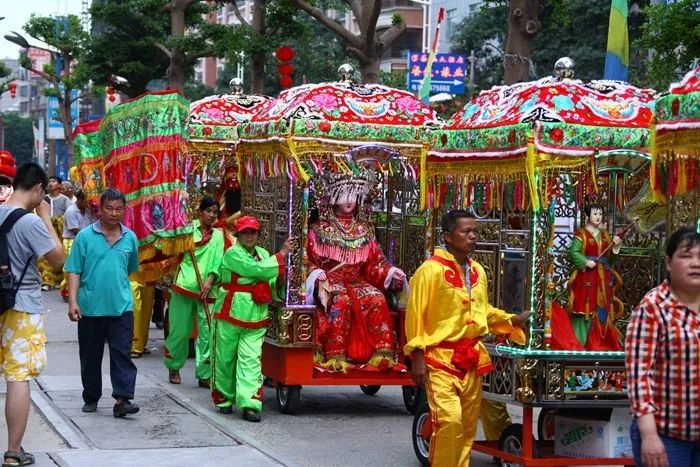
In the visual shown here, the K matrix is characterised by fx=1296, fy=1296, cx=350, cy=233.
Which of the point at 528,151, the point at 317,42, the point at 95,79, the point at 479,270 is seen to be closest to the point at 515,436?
the point at 479,270

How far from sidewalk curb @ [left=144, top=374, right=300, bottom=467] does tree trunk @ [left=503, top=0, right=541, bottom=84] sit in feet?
16.0

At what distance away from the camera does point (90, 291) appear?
379 inches

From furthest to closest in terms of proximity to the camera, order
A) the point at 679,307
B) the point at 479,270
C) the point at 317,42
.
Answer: the point at 317,42 < the point at 479,270 < the point at 679,307

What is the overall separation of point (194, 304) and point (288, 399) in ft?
6.16

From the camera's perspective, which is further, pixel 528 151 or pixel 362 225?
pixel 362 225

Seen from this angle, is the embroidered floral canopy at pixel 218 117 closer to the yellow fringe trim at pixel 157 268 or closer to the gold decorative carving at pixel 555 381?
the yellow fringe trim at pixel 157 268

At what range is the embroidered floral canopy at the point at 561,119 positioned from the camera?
26.0 feet

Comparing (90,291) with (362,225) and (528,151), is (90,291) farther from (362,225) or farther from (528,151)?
(528,151)

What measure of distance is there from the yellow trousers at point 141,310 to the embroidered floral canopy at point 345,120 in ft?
11.6

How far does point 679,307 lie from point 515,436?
318 cm

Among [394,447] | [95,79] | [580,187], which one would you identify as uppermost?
[95,79]

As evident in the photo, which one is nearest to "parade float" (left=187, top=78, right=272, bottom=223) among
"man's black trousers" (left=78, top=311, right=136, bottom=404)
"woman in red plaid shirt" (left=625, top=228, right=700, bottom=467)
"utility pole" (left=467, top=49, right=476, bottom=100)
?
"man's black trousers" (left=78, top=311, right=136, bottom=404)

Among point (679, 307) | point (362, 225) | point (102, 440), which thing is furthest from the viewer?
point (362, 225)

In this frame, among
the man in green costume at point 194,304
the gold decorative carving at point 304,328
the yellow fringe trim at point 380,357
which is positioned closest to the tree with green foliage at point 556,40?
the man in green costume at point 194,304
